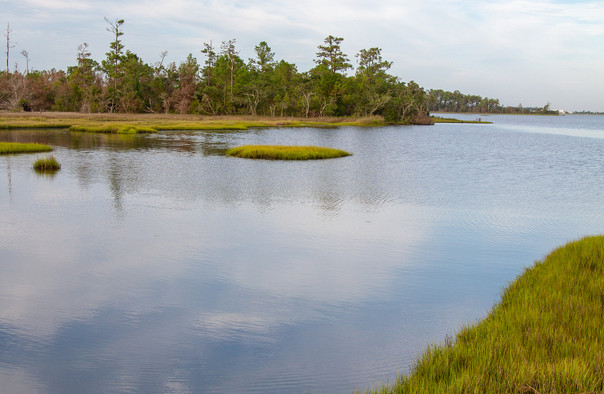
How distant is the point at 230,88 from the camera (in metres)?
92.5

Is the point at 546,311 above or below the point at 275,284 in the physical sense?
above

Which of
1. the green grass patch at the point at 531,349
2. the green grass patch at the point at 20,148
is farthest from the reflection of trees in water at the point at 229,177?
the green grass patch at the point at 531,349

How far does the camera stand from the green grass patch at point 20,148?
3212 centimetres

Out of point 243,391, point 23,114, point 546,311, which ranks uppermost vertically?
point 23,114

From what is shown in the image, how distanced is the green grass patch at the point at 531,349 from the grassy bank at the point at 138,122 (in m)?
51.9

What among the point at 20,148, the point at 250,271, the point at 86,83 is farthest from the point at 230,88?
the point at 250,271

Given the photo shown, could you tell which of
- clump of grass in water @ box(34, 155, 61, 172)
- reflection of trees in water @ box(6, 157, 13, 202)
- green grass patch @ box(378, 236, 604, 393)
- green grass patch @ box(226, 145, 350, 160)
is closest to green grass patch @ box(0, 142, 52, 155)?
reflection of trees in water @ box(6, 157, 13, 202)

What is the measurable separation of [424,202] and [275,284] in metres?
10.6

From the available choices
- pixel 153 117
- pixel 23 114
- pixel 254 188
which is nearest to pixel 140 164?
pixel 254 188

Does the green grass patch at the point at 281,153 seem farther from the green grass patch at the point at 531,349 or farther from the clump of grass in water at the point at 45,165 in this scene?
the green grass patch at the point at 531,349

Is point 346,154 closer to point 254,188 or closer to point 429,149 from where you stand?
point 429,149

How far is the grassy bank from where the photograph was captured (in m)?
54.8

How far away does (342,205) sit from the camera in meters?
18.2

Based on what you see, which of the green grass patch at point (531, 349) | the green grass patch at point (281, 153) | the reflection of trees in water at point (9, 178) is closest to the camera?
the green grass patch at point (531, 349)
